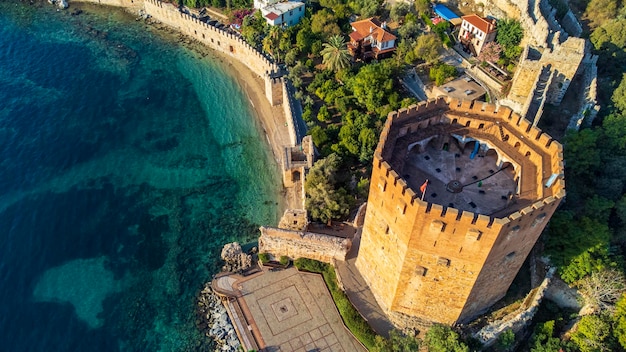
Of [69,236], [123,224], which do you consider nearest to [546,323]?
[123,224]

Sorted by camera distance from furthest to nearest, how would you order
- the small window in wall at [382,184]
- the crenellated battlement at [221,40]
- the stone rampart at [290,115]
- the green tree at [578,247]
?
the crenellated battlement at [221,40] → the stone rampart at [290,115] → the green tree at [578,247] → the small window in wall at [382,184]

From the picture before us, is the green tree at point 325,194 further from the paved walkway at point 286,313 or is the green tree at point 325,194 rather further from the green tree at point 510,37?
the green tree at point 510,37

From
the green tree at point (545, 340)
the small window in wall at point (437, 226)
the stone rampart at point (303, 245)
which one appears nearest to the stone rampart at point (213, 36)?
the stone rampart at point (303, 245)

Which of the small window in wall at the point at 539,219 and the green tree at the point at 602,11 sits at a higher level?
the green tree at the point at 602,11

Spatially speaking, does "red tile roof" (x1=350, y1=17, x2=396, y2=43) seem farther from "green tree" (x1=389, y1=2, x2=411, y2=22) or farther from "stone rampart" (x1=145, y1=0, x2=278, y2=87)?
"stone rampart" (x1=145, y1=0, x2=278, y2=87)

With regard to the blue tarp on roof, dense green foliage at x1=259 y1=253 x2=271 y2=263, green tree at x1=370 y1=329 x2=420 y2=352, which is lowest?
dense green foliage at x1=259 y1=253 x2=271 y2=263

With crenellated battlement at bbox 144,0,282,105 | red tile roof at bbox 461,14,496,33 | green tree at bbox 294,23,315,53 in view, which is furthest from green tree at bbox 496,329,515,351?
green tree at bbox 294,23,315,53
